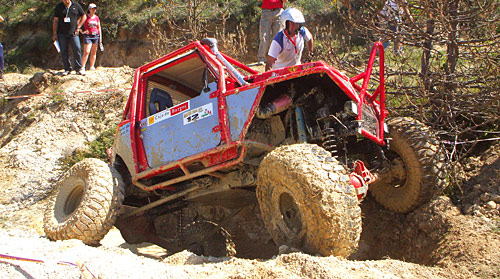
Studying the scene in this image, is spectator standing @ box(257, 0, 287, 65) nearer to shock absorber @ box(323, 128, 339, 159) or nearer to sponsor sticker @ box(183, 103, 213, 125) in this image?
sponsor sticker @ box(183, 103, 213, 125)

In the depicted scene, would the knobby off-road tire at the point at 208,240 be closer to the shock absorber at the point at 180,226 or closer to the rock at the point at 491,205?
the shock absorber at the point at 180,226

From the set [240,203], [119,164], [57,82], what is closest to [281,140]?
[240,203]

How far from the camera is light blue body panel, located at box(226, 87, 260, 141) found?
470 centimetres

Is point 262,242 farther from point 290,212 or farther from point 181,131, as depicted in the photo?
point 290,212

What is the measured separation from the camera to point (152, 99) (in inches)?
236

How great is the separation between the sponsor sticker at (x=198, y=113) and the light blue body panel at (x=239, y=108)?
0.82ft

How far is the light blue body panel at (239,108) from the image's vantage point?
4695mm

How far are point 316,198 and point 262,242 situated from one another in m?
3.46

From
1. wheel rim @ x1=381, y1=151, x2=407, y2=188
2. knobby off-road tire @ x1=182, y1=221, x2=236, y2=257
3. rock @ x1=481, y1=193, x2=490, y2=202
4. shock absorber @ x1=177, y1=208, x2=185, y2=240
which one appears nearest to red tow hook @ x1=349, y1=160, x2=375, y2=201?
wheel rim @ x1=381, y1=151, x2=407, y2=188

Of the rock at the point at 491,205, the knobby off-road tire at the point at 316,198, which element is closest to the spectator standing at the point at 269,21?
the rock at the point at 491,205

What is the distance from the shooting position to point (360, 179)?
4.26 metres

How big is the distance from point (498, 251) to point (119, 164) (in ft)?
13.9

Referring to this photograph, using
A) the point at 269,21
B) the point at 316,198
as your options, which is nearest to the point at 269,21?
the point at 269,21

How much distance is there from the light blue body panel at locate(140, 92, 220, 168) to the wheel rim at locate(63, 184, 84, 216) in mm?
1196
